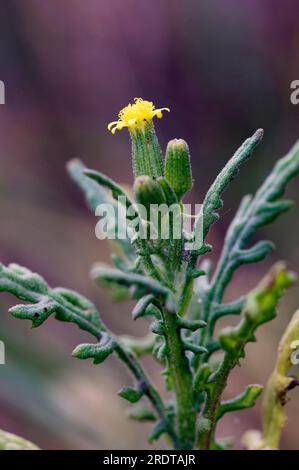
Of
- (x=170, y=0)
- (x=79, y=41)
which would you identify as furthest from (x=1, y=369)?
(x=170, y=0)

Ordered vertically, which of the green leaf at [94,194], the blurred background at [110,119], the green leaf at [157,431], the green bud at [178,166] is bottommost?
the green leaf at [157,431]

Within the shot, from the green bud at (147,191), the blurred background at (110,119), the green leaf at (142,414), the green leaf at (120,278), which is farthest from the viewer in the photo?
the blurred background at (110,119)

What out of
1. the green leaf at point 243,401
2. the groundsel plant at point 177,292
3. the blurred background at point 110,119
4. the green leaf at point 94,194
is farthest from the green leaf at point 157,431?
the blurred background at point 110,119

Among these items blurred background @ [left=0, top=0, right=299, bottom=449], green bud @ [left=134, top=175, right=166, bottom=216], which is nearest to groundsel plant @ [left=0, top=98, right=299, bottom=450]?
green bud @ [left=134, top=175, right=166, bottom=216]

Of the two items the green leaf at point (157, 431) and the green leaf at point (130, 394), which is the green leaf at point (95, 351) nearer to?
the green leaf at point (130, 394)

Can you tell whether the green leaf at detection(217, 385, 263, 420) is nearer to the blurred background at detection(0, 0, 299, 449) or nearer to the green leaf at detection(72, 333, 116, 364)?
the green leaf at detection(72, 333, 116, 364)

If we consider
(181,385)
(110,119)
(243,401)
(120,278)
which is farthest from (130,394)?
(110,119)

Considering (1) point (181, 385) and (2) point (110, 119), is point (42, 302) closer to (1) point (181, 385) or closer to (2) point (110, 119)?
(1) point (181, 385)

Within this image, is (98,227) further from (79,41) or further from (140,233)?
(79,41)
